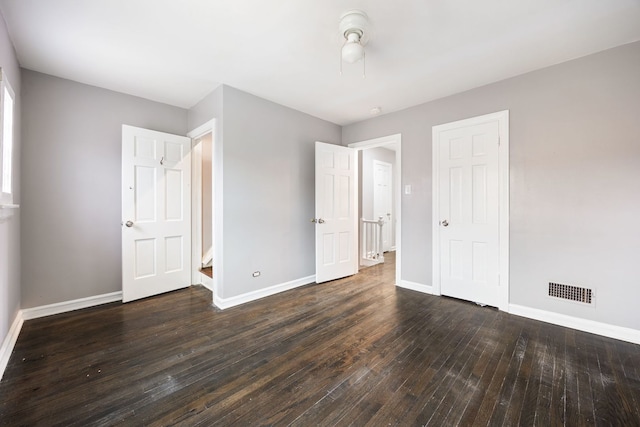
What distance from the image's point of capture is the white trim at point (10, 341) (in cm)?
183

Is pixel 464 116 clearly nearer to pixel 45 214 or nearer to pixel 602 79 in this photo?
pixel 602 79

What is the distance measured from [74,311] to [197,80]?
283 cm

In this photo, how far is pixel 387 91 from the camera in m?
3.11

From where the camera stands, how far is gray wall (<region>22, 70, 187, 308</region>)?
2639mm

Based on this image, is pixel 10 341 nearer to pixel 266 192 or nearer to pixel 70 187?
pixel 70 187

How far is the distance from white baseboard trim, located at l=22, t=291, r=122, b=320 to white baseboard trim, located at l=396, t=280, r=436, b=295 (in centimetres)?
360

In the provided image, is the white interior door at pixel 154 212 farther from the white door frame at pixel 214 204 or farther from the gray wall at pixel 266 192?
the gray wall at pixel 266 192

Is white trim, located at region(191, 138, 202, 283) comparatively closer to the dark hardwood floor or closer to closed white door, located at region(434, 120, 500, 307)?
the dark hardwood floor

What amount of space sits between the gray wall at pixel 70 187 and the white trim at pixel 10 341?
26 cm

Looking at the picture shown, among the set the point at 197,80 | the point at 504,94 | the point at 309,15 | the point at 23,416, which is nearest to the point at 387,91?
the point at 504,94

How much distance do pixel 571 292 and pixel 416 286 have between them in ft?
5.04

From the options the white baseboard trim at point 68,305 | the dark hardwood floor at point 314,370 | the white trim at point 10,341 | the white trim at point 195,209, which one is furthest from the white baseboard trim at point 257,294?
the white trim at point 10,341

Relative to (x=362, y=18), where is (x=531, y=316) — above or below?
below

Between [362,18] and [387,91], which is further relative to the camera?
[387,91]
